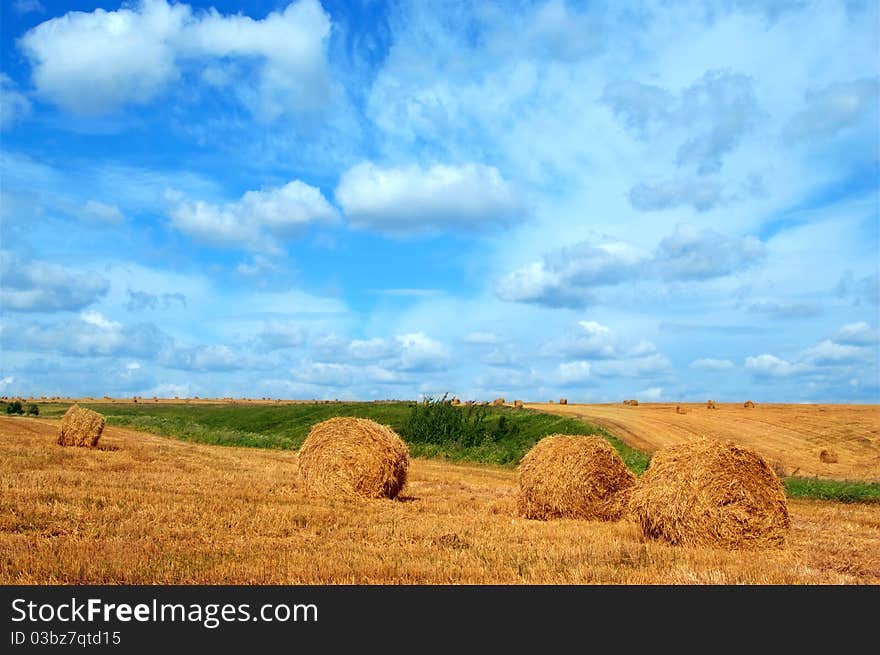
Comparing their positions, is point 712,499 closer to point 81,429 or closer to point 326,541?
point 326,541

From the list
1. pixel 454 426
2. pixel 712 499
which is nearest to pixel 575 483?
pixel 712 499

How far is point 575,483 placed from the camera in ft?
50.1

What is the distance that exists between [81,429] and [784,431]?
3200 cm

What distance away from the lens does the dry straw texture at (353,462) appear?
17.3m

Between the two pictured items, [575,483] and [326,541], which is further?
[575,483]

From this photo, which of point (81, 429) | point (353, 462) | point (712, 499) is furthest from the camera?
point (81, 429)

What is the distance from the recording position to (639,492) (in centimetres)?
1326

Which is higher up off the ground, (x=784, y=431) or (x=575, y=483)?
(x=784, y=431)

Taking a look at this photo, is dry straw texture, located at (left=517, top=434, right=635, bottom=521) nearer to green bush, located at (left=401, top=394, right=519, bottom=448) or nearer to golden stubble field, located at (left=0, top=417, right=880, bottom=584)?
golden stubble field, located at (left=0, top=417, right=880, bottom=584)

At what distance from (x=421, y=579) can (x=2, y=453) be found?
1819 cm

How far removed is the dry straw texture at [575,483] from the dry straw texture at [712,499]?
1958 millimetres

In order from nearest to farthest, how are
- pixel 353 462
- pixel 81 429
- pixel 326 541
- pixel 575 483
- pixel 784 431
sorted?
1. pixel 326 541
2. pixel 575 483
3. pixel 353 462
4. pixel 81 429
5. pixel 784 431

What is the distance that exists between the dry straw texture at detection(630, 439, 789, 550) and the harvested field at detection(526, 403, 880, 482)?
1615cm

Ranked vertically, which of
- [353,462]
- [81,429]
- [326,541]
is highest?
[81,429]
